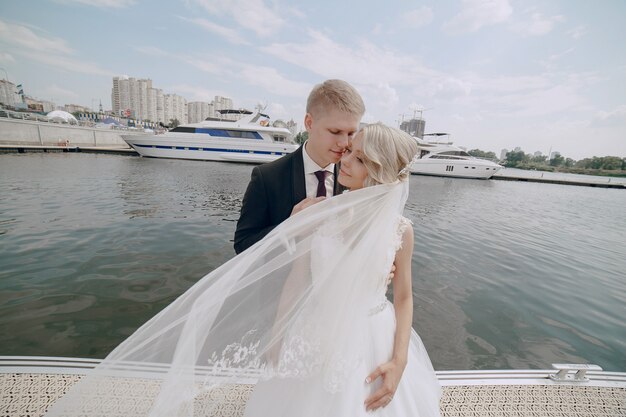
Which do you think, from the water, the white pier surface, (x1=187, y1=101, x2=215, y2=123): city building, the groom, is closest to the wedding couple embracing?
the groom

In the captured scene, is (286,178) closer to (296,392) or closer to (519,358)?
(296,392)

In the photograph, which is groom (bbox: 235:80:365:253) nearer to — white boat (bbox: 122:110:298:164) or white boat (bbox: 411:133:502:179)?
white boat (bbox: 122:110:298:164)

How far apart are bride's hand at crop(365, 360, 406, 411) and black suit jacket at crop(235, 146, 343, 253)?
1.09m

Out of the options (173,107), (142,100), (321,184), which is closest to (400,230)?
(321,184)

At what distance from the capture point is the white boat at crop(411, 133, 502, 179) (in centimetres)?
3547

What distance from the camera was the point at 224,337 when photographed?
1407mm

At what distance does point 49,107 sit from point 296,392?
167 metres

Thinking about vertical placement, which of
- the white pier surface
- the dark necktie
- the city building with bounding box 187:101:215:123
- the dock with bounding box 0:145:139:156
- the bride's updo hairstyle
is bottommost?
the dock with bounding box 0:145:139:156

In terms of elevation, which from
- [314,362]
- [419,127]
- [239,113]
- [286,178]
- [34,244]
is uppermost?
[419,127]

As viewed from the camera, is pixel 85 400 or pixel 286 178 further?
pixel 286 178

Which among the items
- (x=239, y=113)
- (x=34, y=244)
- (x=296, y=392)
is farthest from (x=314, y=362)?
(x=239, y=113)

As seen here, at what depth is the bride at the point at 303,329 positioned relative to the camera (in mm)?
1310

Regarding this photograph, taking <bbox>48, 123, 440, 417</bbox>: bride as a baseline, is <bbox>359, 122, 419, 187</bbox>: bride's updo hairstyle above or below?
above

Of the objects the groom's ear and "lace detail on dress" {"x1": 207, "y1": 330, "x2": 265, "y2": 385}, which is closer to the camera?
"lace detail on dress" {"x1": 207, "y1": 330, "x2": 265, "y2": 385}
